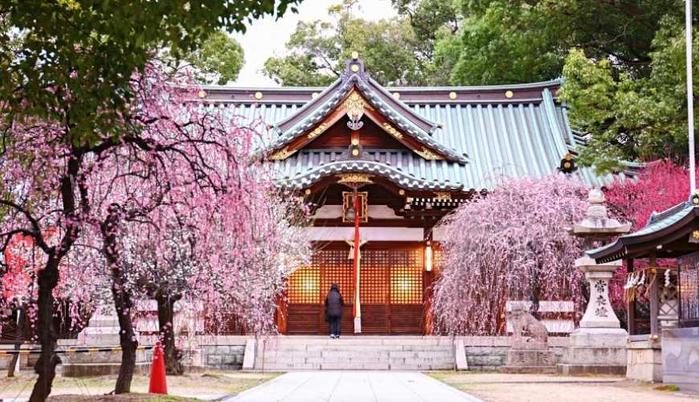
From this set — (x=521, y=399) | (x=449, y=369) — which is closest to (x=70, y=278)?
(x=521, y=399)

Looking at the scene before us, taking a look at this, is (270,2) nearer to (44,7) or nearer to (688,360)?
(44,7)

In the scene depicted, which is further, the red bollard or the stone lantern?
the stone lantern

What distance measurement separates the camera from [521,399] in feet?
52.3

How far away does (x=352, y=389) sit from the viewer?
18.3 metres

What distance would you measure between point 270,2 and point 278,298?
22393 millimetres

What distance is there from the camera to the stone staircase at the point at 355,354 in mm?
26531

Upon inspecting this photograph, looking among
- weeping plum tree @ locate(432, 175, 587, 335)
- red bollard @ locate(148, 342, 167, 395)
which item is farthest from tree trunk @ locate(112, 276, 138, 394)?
weeping plum tree @ locate(432, 175, 587, 335)

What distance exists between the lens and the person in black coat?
29.7 m

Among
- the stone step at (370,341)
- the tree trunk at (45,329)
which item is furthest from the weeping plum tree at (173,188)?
the stone step at (370,341)

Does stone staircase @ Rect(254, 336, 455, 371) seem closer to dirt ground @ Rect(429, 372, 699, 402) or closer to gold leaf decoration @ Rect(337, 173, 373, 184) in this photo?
dirt ground @ Rect(429, 372, 699, 402)

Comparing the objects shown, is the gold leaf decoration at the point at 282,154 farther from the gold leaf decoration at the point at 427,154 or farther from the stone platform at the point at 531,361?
the stone platform at the point at 531,361

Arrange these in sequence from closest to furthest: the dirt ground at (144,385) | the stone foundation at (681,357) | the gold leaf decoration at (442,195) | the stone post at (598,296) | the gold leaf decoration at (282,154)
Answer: the dirt ground at (144,385)
the stone foundation at (681,357)
the stone post at (598,296)
the gold leaf decoration at (442,195)
the gold leaf decoration at (282,154)

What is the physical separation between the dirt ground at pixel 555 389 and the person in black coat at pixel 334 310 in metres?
6.45

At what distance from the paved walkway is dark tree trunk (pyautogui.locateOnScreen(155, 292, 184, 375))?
2.12m
